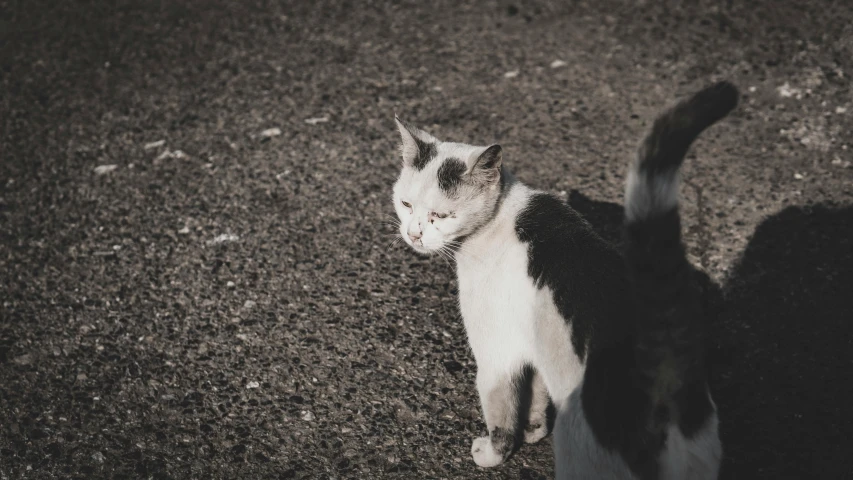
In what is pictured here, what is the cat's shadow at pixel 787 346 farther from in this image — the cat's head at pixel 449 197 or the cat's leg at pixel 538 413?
the cat's head at pixel 449 197

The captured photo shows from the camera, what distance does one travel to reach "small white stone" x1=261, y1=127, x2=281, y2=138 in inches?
186

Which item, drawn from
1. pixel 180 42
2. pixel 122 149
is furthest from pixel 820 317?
pixel 180 42

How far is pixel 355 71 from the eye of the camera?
5.32 metres

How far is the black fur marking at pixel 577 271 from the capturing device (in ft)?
7.22

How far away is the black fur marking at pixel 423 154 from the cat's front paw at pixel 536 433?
1.19m

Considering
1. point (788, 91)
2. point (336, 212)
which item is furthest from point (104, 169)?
point (788, 91)

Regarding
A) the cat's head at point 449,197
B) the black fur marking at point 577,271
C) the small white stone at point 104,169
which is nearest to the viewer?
the black fur marking at point 577,271

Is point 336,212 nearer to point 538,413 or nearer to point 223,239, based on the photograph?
point 223,239

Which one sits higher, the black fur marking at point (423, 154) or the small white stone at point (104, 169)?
the black fur marking at point (423, 154)

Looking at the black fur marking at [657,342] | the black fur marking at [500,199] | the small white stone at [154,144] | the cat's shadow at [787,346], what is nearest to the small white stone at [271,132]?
the small white stone at [154,144]

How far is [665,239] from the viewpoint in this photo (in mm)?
1818

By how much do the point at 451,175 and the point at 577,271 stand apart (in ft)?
2.38

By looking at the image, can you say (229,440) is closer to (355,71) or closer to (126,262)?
(126,262)

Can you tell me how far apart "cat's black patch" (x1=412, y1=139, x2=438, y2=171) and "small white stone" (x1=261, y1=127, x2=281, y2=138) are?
2.06 metres
